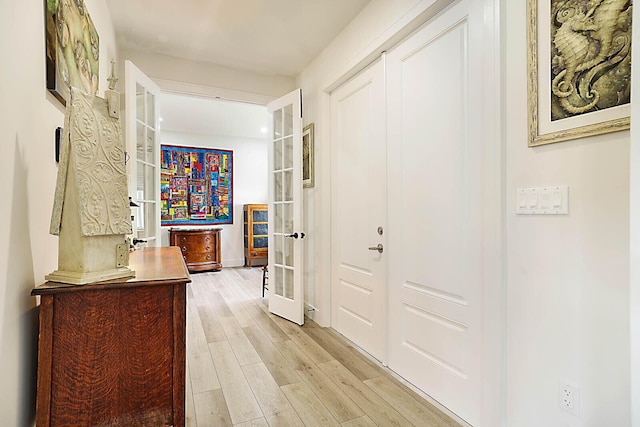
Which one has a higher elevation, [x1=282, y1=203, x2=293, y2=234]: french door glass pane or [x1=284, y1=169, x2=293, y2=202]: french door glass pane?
[x1=284, y1=169, x2=293, y2=202]: french door glass pane

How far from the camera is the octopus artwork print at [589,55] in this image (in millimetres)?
1100

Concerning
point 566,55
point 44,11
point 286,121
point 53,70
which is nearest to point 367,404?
Result: point 566,55

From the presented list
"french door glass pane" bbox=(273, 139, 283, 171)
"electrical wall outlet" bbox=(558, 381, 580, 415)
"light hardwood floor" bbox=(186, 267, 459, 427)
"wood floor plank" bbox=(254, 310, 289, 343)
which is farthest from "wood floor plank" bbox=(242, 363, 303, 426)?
"french door glass pane" bbox=(273, 139, 283, 171)

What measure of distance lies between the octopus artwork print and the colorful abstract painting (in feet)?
19.7

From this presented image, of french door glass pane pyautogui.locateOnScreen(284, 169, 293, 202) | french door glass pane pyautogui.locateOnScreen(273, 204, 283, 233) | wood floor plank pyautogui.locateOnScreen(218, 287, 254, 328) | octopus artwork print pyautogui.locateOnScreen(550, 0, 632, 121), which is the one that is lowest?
wood floor plank pyautogui.locateOnScreen(218, 287, 254, 328)

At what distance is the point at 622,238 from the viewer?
1.12 metres

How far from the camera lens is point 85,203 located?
108 centimetres

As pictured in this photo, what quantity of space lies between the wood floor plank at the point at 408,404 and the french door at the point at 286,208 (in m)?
1.23

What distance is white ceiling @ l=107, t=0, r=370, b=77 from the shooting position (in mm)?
2520

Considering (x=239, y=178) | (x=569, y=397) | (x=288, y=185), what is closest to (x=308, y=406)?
(x=569, y=397)

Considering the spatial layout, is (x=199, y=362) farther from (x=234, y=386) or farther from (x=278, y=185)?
(x=278, y=185)

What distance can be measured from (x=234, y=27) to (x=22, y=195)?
2.34 m

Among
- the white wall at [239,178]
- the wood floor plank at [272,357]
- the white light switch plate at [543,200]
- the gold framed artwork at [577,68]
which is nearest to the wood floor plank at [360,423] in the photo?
the wood floor plank at [272,357]

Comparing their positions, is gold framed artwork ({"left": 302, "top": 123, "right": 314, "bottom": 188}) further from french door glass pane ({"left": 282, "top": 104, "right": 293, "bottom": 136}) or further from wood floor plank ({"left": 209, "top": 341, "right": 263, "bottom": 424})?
wood floor plank ({"left": 209, "top": 341, "right": 263, "bottom": 424})
